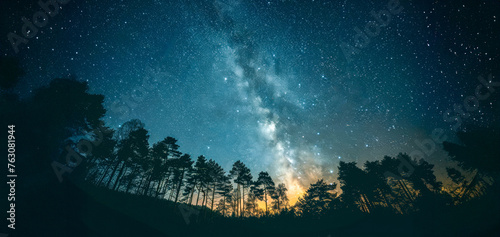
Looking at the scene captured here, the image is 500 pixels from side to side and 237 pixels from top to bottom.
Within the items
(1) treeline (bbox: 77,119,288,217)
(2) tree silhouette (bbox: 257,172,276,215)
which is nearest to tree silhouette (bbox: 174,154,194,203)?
(1) treeline (bbox: 77,119,288,217)

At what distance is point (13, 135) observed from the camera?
13.7 m

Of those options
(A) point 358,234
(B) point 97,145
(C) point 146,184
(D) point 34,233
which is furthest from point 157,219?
(A) point 358,234

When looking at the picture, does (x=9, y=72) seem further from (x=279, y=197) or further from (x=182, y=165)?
(x=279, y=197)

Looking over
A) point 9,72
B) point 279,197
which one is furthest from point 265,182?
point 9,72

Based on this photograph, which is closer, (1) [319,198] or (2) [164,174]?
(2) [164,174]

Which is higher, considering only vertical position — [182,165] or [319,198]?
[182,165]

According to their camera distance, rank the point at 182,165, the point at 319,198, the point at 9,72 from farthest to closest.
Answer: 1. the point at 319,198
2. the point at 182,165
3. the point at 9,72

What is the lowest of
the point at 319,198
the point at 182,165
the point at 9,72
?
the point at 319,198

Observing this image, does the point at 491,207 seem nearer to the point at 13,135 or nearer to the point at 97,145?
the point at 13,135

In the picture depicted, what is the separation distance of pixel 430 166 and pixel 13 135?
61.3m

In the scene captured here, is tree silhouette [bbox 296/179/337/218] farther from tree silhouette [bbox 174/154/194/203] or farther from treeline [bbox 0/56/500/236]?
tree silhouette [bbox 174/154/194/203]

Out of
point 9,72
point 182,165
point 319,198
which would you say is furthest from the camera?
point 319,198

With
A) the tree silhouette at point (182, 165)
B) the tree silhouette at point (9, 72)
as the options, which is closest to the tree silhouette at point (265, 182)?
the tree silhouette at point (182, 165)

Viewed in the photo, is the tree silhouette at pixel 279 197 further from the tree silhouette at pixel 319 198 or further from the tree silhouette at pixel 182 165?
the tree silhouette at pixel 182 165
